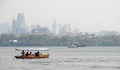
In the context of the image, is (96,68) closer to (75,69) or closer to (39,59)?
(75,69)

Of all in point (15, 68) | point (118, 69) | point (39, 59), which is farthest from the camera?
point (39, 59)

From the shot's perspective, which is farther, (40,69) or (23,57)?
(23,57)

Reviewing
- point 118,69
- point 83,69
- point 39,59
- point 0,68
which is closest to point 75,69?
point 83,69

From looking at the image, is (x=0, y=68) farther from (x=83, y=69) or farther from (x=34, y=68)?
(x=83, y=69)

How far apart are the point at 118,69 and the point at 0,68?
1675 centimetres

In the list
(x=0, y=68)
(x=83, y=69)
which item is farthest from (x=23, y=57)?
(x=83, y=69)

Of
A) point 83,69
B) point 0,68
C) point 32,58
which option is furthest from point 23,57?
point 83,69

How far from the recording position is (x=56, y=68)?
6825cm

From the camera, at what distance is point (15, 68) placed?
68938 mm

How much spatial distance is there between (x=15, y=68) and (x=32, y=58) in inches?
921

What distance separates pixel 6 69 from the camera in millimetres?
67250

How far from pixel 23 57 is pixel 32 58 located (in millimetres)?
1699

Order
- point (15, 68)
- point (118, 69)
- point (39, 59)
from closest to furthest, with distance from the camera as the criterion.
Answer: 1. point (118, 69)
2. point (15, 68)
3. point (39, 59)

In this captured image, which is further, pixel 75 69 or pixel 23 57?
pixel 23 57
